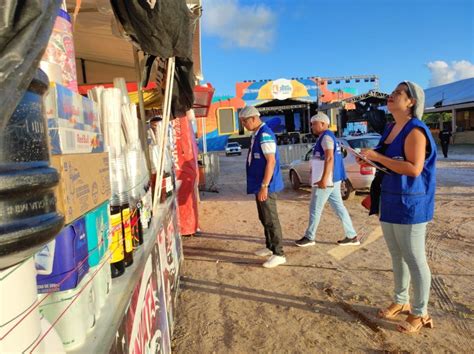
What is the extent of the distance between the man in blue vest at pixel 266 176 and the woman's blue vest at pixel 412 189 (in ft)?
5.64

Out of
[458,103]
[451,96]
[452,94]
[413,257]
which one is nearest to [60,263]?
[413,257]

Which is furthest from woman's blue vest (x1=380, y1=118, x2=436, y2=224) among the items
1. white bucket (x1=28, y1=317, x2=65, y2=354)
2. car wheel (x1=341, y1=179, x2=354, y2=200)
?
car wheel (x1=341, y1=179, x2=354, y2=200)

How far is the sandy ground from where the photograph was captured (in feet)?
9.69

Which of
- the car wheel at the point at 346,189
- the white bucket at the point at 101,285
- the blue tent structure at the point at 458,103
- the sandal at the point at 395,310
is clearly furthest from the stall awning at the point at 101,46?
the blue tent structure at the point at 458,103

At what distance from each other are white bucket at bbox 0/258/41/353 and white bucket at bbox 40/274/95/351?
29 centimetres

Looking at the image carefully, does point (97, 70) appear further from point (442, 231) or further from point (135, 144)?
point (442, 231)

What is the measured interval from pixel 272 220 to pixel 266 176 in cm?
56

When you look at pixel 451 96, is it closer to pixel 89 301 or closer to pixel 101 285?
pixel 101 285

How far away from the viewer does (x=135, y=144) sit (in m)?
2.18

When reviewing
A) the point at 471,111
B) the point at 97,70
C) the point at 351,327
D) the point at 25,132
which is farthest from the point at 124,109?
the point at 471,111

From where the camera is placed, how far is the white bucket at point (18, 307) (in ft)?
2.38

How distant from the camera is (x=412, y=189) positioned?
2.77 m

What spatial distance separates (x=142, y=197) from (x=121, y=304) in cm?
87

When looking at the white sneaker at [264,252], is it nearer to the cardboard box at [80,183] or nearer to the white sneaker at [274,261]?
the white sneaker at [274,261]
